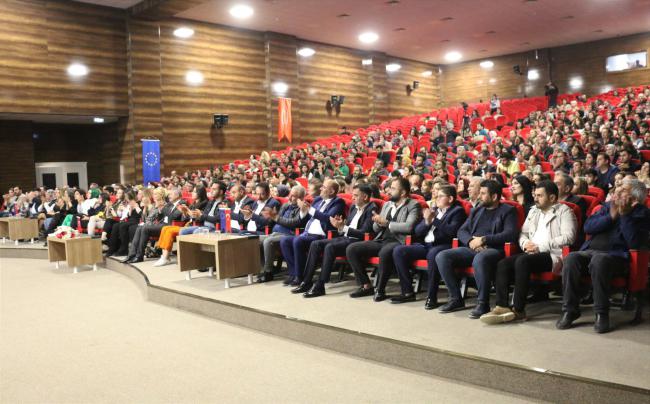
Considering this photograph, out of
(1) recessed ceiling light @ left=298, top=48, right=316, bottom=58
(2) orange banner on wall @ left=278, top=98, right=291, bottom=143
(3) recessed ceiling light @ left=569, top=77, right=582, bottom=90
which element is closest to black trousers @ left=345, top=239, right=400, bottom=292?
(2) orange banner on wall @ left=278, top=98, right=291, bottom=143

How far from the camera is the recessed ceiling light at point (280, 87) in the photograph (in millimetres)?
12352

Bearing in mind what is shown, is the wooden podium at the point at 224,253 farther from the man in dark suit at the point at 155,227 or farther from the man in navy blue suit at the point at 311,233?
the man in dark suit at the point at 155,227

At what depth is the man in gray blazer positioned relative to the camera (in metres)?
3.43

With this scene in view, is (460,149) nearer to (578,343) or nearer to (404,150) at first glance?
(404,150)

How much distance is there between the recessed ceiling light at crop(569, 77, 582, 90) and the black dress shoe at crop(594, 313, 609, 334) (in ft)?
45.0

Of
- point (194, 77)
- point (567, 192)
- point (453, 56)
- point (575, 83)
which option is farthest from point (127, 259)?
point (575, 83)

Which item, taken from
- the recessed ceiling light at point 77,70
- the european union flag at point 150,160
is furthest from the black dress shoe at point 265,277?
the recessed ceiling light at point 77,70

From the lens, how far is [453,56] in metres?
15.7

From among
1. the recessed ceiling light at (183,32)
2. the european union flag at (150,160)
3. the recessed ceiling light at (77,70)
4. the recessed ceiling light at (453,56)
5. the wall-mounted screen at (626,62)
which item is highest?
the recessed ceiling light at (453,56)

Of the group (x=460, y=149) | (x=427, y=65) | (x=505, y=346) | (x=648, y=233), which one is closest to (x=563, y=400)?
(x=505, y=346)

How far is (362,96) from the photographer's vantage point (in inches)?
572

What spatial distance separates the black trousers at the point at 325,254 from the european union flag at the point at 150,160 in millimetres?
7169

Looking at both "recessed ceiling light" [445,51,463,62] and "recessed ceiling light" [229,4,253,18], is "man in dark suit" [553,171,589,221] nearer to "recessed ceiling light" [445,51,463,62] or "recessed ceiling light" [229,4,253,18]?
"recessed ceiling light" [229,4,253,18]

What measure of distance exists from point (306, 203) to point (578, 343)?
2319mm
